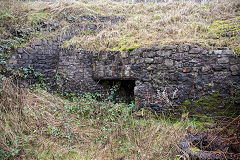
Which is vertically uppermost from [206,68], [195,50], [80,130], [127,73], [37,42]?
[37,42]

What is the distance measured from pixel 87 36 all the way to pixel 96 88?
195cm

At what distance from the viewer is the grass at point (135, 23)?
480cm

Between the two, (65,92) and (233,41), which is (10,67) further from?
(233,41)

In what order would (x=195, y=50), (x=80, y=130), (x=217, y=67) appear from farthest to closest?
(x=195, y=50) → (x=217, y=67) → (x=80, y=130)

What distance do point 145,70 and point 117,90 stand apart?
1313 millimetres

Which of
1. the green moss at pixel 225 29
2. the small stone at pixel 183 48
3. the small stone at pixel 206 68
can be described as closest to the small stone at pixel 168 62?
the small stone at pixel 183 48

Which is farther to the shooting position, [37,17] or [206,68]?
[37,17]

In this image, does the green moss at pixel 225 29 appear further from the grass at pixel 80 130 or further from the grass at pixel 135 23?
the grass at pixel 80 130

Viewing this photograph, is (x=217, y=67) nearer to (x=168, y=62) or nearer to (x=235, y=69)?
(x=235, y=69)

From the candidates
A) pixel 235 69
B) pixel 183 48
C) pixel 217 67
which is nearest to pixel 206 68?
pixel 217 67

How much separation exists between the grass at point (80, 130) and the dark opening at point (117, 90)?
0.65 meters

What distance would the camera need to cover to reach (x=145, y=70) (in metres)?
4.83

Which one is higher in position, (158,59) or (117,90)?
(158,59)

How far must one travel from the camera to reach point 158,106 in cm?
464
